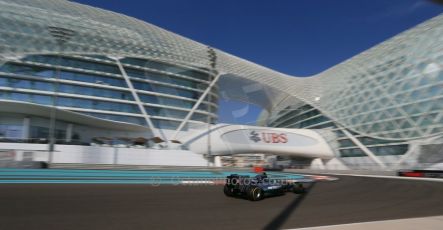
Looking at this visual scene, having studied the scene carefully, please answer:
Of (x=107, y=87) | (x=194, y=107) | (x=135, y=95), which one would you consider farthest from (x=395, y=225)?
(x=194, y=107)

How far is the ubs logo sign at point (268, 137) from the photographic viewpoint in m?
66.5

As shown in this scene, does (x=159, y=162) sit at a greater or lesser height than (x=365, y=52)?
lesser

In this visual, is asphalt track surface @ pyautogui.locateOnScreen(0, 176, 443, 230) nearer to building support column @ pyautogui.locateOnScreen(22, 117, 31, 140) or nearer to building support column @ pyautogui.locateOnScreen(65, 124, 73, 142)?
building support column @ pyautogui.locateOnScreen(22, 117, 31, 140)

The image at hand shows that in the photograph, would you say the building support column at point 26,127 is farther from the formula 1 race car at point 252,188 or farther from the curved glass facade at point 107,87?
the formula 1 race car at point 252,188

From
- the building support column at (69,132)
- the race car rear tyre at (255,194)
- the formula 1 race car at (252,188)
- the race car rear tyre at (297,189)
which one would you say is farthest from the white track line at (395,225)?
the building support column at (69,132)

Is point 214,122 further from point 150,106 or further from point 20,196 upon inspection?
point 20,196

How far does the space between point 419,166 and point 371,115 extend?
11.7 m

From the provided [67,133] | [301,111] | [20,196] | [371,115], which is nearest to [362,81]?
[371,115]

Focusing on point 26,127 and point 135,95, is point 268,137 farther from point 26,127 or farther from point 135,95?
point 26,127

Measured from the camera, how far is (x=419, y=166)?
53.2 m

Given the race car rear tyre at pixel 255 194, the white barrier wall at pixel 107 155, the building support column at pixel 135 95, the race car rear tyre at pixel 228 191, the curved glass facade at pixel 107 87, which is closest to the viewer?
the race car rear tyre at pixel 255 194

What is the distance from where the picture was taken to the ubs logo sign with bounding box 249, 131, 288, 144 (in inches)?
2619

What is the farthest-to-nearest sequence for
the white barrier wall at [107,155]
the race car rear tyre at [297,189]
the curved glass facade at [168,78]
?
the curved glass facade at [168,78] < the white barrier wall at [107,155] < the race car rear tyre at [297,189]

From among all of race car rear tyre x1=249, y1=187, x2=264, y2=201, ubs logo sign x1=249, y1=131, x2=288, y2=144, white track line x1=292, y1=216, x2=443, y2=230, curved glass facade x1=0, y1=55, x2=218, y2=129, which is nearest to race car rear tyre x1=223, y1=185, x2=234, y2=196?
race car rear tyre x1=249, y1=187, x2=264, y2=201
